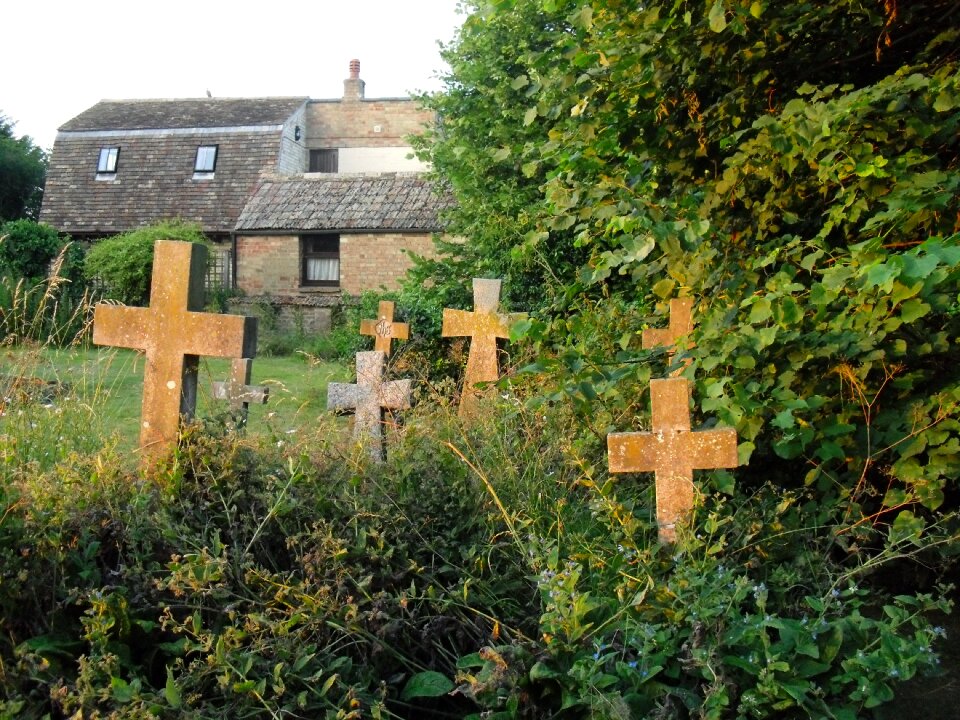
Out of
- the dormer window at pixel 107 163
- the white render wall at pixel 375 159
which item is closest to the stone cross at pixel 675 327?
the white render wall at pixel 375 159

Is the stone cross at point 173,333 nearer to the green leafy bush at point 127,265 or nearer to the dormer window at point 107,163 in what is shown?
the green leafy bush at point 127,265

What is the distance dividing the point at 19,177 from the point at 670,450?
3774 centimetres

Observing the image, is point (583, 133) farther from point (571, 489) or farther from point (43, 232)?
point (43, 232)

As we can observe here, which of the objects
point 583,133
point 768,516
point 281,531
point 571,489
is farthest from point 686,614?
point 583,133

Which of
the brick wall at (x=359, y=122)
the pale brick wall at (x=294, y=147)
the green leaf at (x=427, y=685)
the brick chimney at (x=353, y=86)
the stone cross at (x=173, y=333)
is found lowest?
the green leaf at (x=427, y=685)

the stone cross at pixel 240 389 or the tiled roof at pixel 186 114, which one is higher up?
the tiled roof at pixel 186 114

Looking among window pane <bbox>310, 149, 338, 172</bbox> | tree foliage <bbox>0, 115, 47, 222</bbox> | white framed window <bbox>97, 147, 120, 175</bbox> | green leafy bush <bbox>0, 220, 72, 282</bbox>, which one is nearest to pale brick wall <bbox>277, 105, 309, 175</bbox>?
window pane <bbox>310, 149, 338, 172</bbox>

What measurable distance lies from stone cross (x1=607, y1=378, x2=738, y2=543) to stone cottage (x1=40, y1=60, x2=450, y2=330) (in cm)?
1920

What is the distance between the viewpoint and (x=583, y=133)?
13.6 ft

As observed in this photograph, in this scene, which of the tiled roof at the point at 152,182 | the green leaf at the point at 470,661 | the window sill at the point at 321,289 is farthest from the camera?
the tiled roof at the point at 152,182

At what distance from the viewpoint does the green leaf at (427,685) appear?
2598mm

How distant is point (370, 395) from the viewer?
5617mm

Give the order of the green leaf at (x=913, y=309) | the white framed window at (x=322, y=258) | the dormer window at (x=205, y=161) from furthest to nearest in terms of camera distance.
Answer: the dormer window at (x=205, y=161), the white framed window at (x=322, y=258), the green leaf at (x=913, y=309)

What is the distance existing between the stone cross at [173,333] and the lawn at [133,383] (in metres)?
0.15
